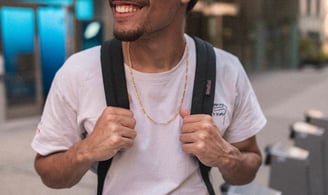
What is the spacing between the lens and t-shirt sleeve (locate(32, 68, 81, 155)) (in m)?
1.65

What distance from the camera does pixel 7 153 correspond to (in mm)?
6898

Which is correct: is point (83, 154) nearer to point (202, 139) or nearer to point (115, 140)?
point (115, 140)

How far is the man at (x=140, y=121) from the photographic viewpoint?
1.58 meters

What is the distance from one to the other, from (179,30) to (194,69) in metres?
0.14

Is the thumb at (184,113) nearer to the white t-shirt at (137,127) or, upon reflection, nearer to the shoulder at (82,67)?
the white t-shirt at (137,127)

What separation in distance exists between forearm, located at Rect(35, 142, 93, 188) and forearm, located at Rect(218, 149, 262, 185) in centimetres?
45

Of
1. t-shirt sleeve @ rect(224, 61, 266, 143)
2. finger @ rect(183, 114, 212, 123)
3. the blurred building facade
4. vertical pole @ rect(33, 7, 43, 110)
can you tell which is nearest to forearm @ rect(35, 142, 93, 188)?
finger @ rect(183, 114, 212, 123)

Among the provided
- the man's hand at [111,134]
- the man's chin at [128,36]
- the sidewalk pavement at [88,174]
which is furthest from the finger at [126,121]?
the sidewalk pavement at [88,174]

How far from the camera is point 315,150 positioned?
4.61 m

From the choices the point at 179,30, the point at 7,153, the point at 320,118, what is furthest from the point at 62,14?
the point at 179,30

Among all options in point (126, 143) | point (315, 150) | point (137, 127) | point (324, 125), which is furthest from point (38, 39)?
point (126, 143)

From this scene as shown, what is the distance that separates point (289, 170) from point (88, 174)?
167cm

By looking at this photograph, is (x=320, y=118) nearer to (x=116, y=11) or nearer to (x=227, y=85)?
(x=227, y=85)

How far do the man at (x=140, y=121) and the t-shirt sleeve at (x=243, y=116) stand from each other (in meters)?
0.08
